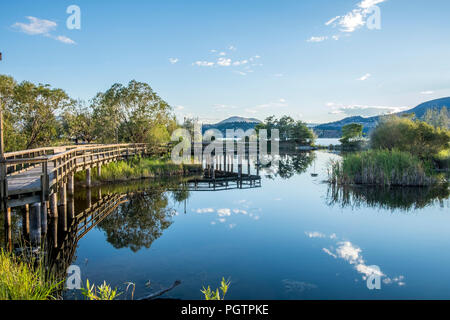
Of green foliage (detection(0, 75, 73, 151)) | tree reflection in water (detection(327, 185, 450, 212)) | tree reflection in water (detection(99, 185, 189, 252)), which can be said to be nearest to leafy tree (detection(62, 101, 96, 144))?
green foliage (detection(0, 75, 73, 151))

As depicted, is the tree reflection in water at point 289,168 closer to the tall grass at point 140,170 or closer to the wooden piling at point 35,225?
the tall grass at point 140,170

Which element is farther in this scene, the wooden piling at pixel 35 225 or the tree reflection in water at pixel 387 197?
the tree reflection in water at pixel 387 197

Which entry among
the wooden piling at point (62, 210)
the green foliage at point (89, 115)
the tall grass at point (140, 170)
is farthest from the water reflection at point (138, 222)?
the green foliage at point (89, 115)

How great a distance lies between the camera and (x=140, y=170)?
77.0 feet

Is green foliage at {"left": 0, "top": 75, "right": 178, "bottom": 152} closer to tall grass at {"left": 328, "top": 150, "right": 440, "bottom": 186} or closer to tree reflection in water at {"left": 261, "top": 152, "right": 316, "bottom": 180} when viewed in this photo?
tree reflection in water at {"left": 261, "top": 152, "right": 316, "bottom": 180}

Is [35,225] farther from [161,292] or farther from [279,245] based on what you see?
[279,245]

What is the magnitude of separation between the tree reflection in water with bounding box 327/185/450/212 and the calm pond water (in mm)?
60

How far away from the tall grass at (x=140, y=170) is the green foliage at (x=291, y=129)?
5444 cm

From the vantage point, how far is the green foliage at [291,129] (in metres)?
77.8

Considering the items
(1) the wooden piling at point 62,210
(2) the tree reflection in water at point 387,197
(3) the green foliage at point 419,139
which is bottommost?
(2) the tree reflection in water at point 387,197

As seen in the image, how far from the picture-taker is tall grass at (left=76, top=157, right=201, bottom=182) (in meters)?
21.3
